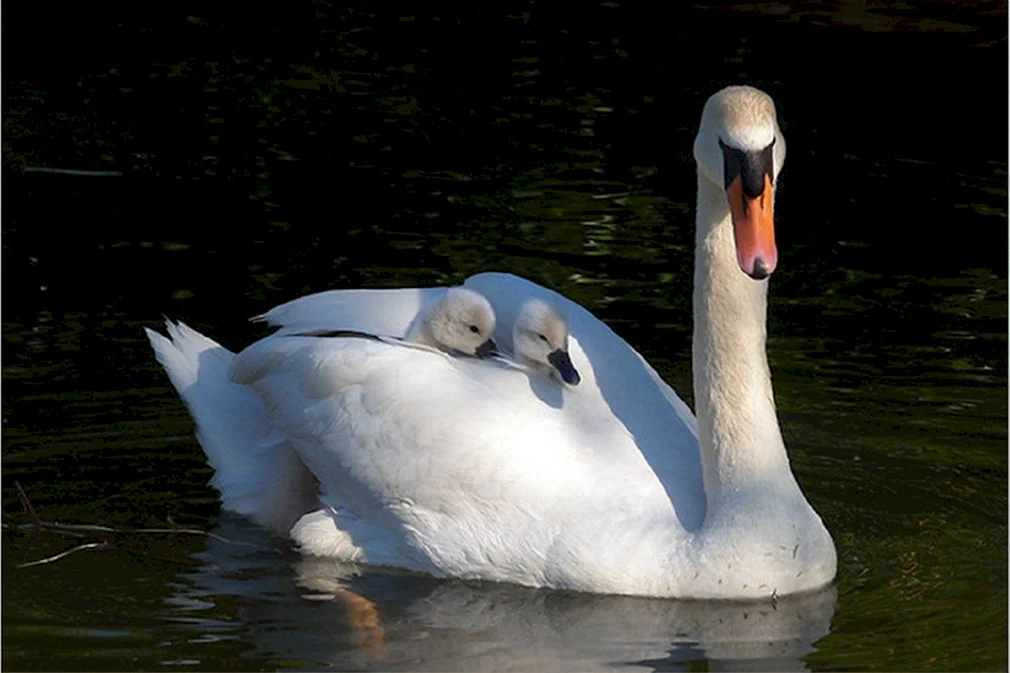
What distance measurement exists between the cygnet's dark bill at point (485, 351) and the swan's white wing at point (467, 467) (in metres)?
0.07

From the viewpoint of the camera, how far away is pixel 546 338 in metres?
8.12

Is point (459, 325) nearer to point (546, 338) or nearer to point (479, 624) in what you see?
point (546, 338)

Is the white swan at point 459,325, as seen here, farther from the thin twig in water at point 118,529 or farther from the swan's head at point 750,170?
the swan's head at point 750,170

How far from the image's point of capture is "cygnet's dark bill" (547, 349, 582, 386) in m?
8.05

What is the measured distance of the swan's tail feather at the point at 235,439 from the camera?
884 centimetres

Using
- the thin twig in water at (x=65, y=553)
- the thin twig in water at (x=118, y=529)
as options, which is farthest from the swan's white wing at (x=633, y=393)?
the thin twig in water at (x=65, y=553)

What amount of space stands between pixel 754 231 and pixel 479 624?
5.17 ft

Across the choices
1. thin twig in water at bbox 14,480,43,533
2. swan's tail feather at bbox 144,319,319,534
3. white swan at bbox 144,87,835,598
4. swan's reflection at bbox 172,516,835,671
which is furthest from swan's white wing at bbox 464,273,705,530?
thin twig in water at bbox 14,480,43,533

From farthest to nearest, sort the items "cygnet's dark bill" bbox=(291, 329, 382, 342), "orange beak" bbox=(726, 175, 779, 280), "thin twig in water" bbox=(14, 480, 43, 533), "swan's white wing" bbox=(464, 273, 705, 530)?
"cygnet's dark bill" bbox=(291, 329, 382, 342), "thin twig in water" bbox=(14, 480, 43, 533), "swan's white wing" bbox=(464, 273, 705, 530), "orange beak" bbox=(726, 175, 779, 280)

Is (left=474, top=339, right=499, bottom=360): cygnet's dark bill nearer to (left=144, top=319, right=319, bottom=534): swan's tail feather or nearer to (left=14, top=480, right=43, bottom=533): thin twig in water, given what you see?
Result: (left=144, top=319, right=319, bottom=534): swan's tail feather

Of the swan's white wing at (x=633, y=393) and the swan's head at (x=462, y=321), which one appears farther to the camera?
the swan's head at (x=462, y=321)

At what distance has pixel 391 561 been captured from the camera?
27.1 ft

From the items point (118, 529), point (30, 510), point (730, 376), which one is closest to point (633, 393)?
point (730, 376)

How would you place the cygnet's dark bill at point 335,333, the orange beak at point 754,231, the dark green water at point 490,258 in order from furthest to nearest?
the cygnet's dark bill at point 335,333 → the dark green water at point 490,258 → the orange beak at point 754,231
